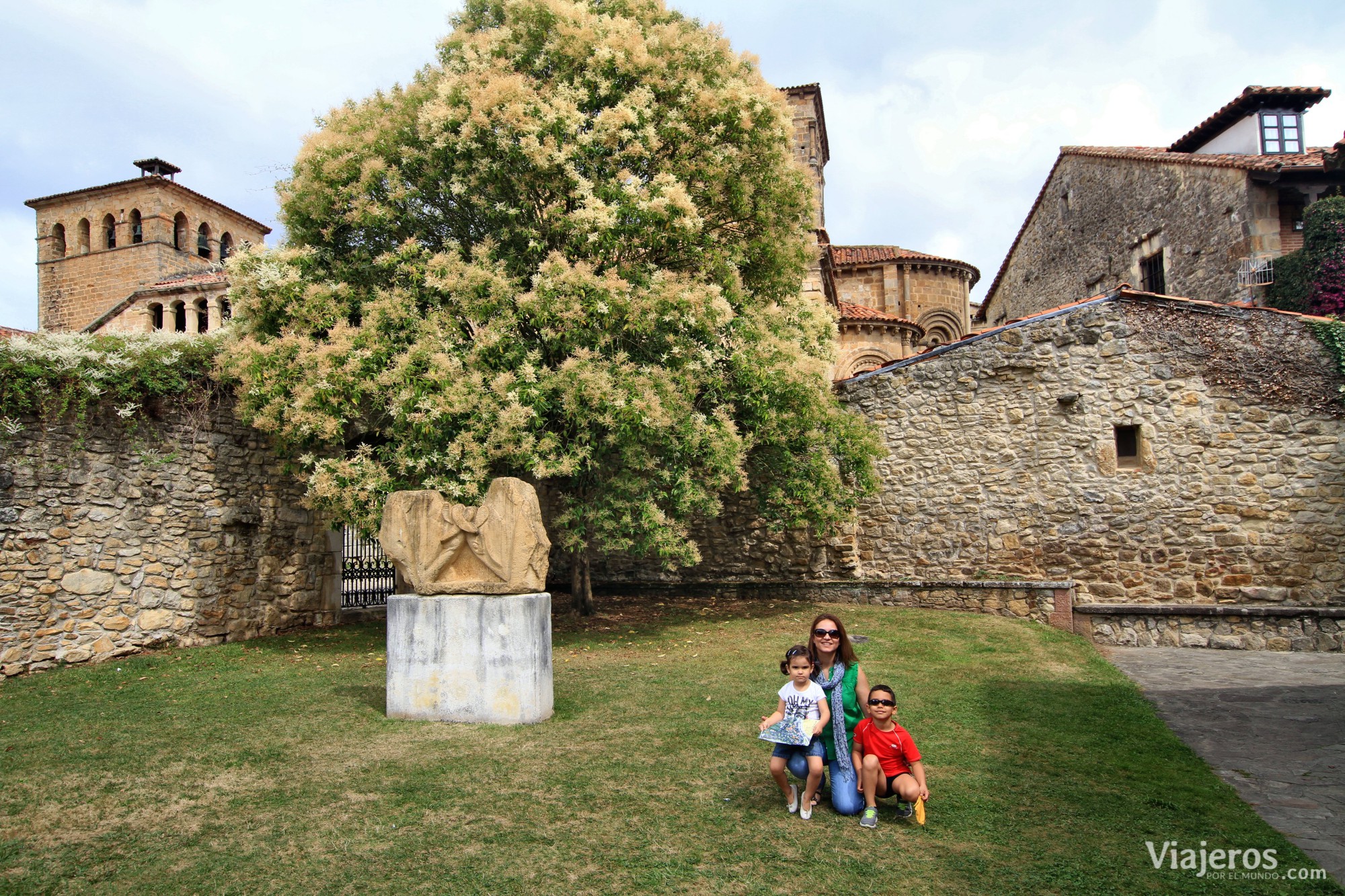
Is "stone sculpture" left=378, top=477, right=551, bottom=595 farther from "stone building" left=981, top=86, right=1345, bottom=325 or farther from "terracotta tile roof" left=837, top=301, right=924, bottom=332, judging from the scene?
"stone building" left=981, top=86, right=1345, bottom=325

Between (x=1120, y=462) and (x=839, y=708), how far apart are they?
415 inches

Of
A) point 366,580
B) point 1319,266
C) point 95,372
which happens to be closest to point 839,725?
point 95,372

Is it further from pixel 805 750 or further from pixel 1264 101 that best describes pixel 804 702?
pixel 1264 101

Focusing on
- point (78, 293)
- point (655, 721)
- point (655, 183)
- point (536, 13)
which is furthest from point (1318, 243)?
point (78, 293)

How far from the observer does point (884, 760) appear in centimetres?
504

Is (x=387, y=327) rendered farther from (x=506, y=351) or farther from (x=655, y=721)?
(x=655, y=721)

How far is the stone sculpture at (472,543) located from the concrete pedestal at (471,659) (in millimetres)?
119

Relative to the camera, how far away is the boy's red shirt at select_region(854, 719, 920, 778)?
16.4ft

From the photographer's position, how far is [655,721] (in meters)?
7.28

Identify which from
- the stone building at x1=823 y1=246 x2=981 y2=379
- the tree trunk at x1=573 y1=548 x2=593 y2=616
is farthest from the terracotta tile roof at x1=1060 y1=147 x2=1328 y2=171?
the tree trunk at x1=573 y1=548 x2=593 y2=616

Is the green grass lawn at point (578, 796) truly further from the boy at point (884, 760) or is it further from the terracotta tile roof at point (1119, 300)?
the terracotta tile roof at point (1119, 300)

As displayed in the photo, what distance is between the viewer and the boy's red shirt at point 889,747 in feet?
16.4

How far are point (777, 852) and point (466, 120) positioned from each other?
9.70 metres

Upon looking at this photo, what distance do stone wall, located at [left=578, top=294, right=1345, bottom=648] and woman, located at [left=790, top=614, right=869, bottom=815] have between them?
381 inches
